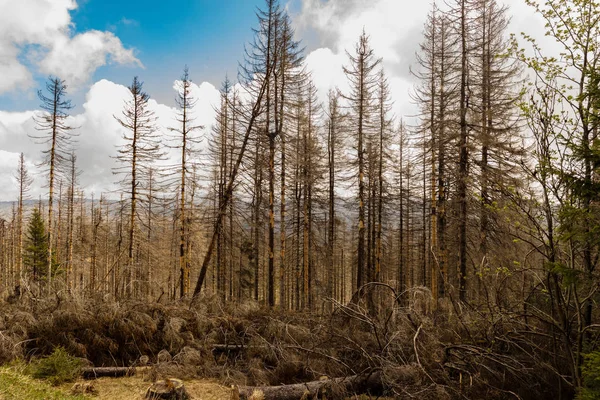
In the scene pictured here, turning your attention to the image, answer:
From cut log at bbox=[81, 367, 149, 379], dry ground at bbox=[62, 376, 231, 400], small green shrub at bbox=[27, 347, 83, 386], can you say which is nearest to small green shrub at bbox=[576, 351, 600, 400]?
dry ground at bbox=[62, 376, 231, 400]

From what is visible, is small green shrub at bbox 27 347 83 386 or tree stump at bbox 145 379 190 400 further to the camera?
small green shrub at bbox 27 347 83 386

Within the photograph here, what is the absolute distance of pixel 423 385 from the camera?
409cm

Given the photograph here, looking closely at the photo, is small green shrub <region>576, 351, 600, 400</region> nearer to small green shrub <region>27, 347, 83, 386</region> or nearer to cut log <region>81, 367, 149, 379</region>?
cut log <region>81, 367, 149, 379</region>

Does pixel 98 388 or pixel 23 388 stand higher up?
pixel 23 388

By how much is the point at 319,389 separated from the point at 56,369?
13.8ft

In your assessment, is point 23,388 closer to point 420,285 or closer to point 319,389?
point 319,389

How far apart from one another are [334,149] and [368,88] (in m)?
4.80

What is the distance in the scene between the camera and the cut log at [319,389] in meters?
4.60

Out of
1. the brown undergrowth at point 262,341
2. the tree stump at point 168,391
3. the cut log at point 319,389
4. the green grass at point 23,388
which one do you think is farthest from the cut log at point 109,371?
the cut log at point 319,389

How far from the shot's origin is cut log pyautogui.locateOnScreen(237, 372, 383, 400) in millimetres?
4598

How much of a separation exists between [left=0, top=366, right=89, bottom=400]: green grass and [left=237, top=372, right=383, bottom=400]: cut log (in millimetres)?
2394

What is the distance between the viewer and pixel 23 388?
4.14 meters

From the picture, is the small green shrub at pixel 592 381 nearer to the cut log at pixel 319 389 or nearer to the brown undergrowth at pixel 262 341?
the brown undergrowth at pixel 262 341

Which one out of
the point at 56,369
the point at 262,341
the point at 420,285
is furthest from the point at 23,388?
the point at 420,285
